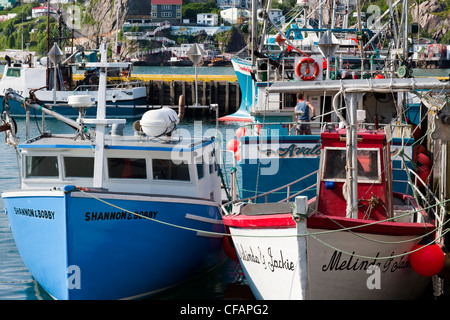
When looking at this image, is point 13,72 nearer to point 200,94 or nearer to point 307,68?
point 200,94

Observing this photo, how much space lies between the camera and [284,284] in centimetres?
1136

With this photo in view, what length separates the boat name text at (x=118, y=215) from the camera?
38.8 feet

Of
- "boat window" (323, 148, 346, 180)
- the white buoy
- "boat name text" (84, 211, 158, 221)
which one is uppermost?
the white buoy

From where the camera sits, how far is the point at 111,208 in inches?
469

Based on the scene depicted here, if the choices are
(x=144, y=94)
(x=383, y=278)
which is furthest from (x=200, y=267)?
(x=144, y=94)

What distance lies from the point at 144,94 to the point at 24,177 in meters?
36.5

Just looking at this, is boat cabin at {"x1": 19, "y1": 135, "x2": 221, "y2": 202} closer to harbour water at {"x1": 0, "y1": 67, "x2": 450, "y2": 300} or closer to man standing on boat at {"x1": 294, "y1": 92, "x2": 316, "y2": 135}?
harbour water at {"x1": 0, "y1": 67, "x2": 450, "y2": 300}

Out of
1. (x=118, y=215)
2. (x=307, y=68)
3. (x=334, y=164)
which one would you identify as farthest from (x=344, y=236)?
(x=307, y=68)

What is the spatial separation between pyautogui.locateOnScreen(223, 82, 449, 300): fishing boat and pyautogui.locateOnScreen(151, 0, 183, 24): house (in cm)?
15245

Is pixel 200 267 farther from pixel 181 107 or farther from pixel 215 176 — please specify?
pixel 181 107

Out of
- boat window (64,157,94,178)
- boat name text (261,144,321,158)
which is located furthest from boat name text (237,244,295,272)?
boat name text (261,144,321,158)

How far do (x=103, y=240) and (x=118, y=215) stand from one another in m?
0.46

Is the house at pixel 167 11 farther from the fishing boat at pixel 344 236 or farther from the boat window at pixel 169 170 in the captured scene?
the fishing boat at pixel 344 236

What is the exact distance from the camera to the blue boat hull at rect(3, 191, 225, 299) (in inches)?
464
